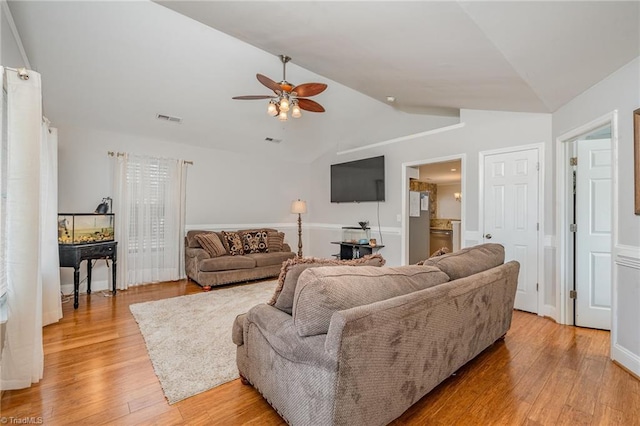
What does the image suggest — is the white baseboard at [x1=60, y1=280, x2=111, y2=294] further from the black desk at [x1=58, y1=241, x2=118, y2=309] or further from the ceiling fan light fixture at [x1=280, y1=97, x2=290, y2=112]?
the ceiling fan light fixture at [x1=280, y1=97, x2=290, y2=112]

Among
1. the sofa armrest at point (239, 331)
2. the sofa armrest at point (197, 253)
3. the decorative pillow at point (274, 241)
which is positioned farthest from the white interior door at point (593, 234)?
the sofa armrest at point (197, 253)

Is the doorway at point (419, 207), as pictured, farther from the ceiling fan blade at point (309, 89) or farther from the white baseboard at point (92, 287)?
the white baseboard at point (92, 287)

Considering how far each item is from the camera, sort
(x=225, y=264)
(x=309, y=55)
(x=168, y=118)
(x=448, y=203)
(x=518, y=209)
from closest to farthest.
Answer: (x=309, y=55)
(x=518, y=209)
(x=168, y=118)
(x=225, y=264)
(x=448, y=203)

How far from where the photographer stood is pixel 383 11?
5.87 feet

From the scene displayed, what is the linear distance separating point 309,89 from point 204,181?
3314 millimetres

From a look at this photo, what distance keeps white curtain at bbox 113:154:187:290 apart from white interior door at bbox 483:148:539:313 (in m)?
4.90

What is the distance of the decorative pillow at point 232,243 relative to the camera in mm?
5199

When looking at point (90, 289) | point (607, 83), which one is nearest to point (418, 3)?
point (607, 83)

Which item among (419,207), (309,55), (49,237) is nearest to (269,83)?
(309,55)

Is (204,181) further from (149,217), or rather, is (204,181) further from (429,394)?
(429,394)

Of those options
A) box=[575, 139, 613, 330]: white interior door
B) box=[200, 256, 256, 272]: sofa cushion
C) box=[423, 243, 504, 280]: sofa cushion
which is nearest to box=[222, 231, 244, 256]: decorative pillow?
box=[200, 256, 256, 272]: sofa cushion

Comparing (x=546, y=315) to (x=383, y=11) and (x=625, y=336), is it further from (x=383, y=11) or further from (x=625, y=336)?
(x=383, y=11)

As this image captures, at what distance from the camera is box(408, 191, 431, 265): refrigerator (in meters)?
5.36

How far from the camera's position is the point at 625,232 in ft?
7.69
